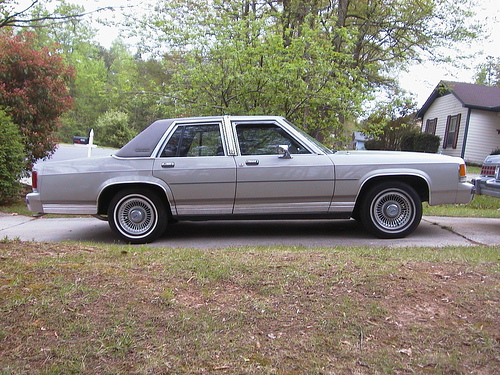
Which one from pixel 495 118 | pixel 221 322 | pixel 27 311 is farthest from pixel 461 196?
pixel 495 118

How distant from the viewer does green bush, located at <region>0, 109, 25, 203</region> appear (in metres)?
8.71

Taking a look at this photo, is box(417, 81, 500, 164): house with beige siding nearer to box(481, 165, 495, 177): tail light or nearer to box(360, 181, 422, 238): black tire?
box(481, 165, 495, 177): tail light

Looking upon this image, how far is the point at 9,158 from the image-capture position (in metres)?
8.88

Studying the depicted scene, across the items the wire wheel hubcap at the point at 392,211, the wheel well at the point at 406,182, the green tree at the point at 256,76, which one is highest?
the green tree at the point at 256,76

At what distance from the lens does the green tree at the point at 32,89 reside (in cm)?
1001

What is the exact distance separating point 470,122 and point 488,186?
17.3m

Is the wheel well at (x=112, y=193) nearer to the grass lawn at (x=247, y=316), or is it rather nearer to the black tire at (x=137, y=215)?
the black tire at (x=137, y=215)

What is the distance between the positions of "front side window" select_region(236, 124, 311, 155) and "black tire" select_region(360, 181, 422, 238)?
1.12 m

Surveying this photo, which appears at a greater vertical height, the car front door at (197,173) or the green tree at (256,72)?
the green tree at (256,72)

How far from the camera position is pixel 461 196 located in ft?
18.6

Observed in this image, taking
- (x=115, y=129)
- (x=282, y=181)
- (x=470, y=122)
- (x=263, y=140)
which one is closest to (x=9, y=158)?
(x=263, y=140)

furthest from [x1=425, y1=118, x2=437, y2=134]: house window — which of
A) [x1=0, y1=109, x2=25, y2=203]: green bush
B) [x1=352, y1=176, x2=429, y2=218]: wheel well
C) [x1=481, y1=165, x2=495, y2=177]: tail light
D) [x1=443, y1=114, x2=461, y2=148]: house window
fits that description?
[x1=0, y1=109, x2=25, y2=203]: green bush

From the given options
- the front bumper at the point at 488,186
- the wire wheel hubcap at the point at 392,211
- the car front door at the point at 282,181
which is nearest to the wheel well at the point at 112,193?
the car front door at the point at 282,181

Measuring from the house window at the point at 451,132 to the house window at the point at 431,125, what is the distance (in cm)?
189
